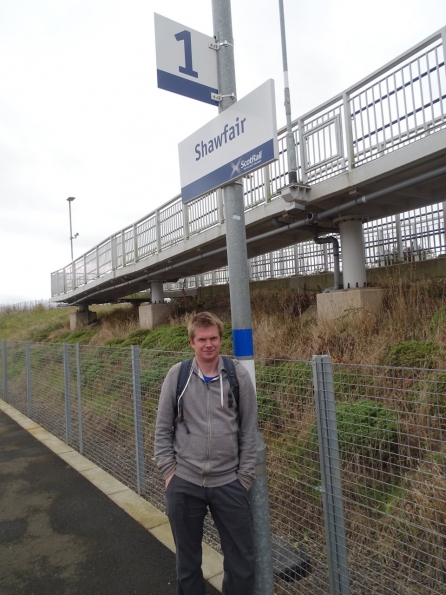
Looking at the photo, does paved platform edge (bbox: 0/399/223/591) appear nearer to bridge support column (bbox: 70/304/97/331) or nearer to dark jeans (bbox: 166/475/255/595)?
→ dark jeans (bbox: 166/475/255/595)

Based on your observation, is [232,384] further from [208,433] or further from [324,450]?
[324,450]

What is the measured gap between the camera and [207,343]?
2426mm

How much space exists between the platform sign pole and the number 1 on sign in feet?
0.63

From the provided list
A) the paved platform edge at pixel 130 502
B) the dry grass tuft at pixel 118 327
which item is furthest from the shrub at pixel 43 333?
the paved platform edge at pixel 130 502

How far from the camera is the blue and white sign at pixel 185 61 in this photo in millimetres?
2660

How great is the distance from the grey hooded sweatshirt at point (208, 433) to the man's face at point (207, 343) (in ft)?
0.30

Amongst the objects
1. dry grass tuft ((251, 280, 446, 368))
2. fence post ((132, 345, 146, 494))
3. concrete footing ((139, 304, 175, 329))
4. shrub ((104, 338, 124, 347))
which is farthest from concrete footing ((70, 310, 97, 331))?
fence post ((132, 345, 146, 494))

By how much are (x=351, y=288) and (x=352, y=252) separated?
0.72 m

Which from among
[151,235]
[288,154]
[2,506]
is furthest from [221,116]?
[151,235]

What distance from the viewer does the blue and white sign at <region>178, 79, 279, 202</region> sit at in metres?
2.41

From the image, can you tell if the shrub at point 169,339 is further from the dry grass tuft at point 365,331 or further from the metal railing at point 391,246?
the metal railing at point 391,246

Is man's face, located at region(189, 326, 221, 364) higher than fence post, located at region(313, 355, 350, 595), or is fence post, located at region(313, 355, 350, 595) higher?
man's face, located at region(189, 326, 221, 364)

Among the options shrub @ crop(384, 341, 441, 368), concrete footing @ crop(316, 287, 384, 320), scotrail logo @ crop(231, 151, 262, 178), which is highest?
scotrail logo @ crop(231, 151, 262, 178)

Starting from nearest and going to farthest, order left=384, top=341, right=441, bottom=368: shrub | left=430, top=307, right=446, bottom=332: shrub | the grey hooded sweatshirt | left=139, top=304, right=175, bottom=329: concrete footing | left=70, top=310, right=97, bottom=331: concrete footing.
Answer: the grey hooded sweatshirt < left=384, top=341, right=441, bottom=368: shrub < left=430, top=307, right=446, bottom=332: shrub < left=139, top=304, right=175, bottom=329: concrete footing < left=70, top=310, right=97, bottom=331: concrete footing
